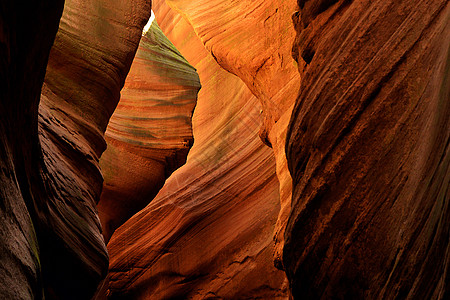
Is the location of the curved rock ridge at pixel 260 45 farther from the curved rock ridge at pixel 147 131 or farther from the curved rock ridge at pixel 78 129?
the curved rock ridge at pixel 78 129

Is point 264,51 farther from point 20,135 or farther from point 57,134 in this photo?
point 20,135

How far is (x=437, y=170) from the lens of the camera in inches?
109

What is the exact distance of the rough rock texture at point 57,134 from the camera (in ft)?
8.24

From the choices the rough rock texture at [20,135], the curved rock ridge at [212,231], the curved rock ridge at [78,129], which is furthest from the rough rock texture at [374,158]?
the curved rock ridge at [212,231]

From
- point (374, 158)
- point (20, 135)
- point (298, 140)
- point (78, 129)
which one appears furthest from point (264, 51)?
point (20, 135)

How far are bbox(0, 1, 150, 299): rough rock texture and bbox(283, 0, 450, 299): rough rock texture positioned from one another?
1532mm

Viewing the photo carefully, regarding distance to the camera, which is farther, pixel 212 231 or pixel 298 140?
pixel 212 231

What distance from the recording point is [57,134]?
14.0 ft

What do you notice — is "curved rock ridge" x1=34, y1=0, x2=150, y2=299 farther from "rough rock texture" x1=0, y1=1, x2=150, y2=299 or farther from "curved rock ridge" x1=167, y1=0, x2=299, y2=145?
"curved rock ridge" x1=167, y1=0, x2=299, y2=145

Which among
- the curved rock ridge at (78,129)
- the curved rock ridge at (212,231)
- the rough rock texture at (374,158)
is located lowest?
the curved rock ridge at (212,231)

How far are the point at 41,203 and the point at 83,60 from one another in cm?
231

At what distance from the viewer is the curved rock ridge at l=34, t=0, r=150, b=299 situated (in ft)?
11.6

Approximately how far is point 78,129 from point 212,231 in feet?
17.0

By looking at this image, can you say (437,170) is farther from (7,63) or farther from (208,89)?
(208,89)
